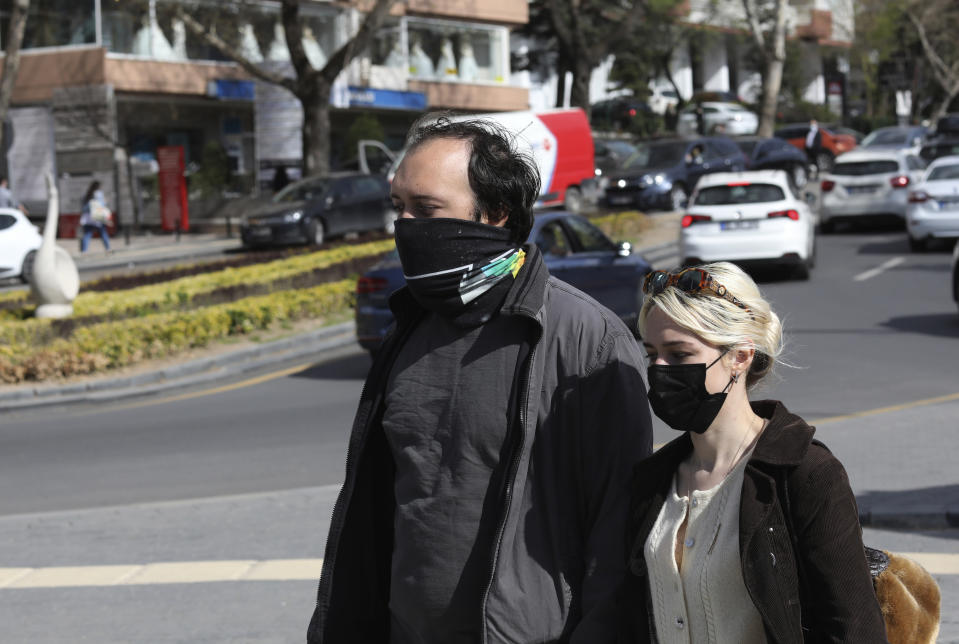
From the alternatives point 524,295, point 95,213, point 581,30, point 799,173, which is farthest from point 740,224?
point 581,30

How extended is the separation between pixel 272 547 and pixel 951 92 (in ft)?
207

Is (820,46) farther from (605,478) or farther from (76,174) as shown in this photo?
(605,478)

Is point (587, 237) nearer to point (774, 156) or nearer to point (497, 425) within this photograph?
point (497, 425)

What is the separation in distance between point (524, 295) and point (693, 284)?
367mm

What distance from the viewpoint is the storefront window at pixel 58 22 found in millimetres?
38781

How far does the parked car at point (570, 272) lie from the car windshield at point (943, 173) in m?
10.6

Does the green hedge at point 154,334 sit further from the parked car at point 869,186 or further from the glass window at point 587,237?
the parked car at point 869,186

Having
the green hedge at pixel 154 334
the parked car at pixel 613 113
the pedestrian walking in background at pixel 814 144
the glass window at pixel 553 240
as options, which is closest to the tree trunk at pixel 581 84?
the pedestrian walking in background at pixel 814 144

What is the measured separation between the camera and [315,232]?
99.1 ft

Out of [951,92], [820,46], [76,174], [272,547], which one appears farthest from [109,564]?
[820,46]

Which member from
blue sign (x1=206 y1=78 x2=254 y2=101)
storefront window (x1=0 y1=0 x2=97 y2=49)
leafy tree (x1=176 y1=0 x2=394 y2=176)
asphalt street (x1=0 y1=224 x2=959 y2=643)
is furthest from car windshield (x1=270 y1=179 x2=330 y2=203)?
asphalt street (x1=0 y1=224 x2=959 y2=643)

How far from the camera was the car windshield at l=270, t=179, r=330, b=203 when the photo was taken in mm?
30844

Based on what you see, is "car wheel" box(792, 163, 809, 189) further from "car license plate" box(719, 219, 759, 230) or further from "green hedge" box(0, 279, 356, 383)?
"green hedge" box(0, 279, 356, 383)

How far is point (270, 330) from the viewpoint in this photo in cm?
1722
